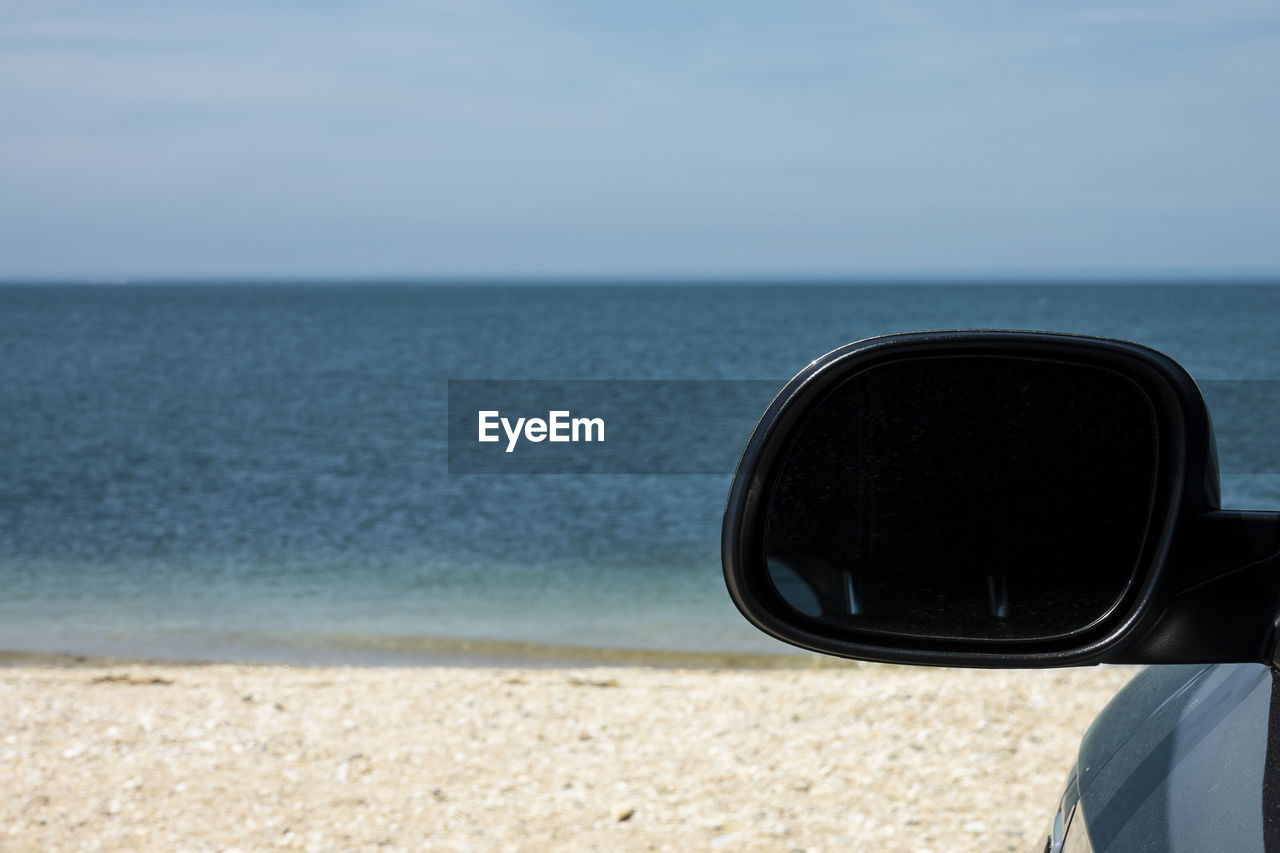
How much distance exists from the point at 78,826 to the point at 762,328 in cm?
8037

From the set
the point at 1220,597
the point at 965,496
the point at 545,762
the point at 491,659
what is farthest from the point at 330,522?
the point at 1220,597

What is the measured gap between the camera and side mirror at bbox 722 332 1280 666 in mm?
1289

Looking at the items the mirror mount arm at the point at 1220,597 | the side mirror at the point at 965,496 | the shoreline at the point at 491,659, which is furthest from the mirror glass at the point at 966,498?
the shoreline at the point at 491,659

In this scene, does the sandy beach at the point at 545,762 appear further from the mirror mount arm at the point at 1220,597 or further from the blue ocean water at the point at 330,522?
the mirror mount arm at the point at 1220,597

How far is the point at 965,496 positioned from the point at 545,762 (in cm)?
477

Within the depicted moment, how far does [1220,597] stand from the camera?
1.10 metres

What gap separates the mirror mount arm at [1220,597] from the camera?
1.06m

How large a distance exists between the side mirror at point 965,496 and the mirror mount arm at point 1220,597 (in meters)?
0.05

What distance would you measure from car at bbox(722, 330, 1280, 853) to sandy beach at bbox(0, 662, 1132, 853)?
11.9 ft

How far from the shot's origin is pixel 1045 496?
137 cm

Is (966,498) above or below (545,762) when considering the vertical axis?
above

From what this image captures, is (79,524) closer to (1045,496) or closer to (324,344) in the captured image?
(1045,496)

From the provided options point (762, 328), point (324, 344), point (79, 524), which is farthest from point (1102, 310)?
point (79, 524)

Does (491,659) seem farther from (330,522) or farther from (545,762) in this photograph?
(330,522)
